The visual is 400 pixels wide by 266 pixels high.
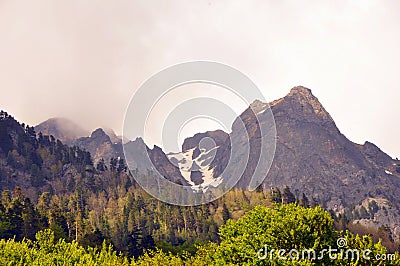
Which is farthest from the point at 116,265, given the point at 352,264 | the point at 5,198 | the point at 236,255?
the point at 5,198

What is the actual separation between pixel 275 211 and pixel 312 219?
5244 millimetres

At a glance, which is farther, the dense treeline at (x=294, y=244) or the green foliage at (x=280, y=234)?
the green foliage at (x=280, y=234)

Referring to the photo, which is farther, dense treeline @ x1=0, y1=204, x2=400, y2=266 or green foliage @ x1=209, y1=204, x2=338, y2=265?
green foliage @ x1=209, y1=204, x2=338, y2=265

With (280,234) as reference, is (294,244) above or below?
below

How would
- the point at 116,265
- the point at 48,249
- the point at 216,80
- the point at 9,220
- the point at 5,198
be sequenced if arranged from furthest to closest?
the point at 5,198 < the point at 9,220 < the point at 216,80 < the point at 48,249 < the point at 116,265

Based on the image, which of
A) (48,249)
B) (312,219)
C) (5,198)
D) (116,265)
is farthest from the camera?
(5,198)

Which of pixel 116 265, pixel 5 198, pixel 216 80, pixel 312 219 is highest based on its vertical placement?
pixel 216 80

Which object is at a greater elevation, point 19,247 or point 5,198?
point 5,198

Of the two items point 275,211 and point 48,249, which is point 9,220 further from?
point 275,211

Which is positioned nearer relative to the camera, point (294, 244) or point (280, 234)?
point (294, 244)

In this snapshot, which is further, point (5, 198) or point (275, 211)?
point (5, 198)

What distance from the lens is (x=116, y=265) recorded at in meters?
64.2

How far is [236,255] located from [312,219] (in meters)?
10.3

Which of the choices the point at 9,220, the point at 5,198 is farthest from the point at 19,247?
the point at 5,198
